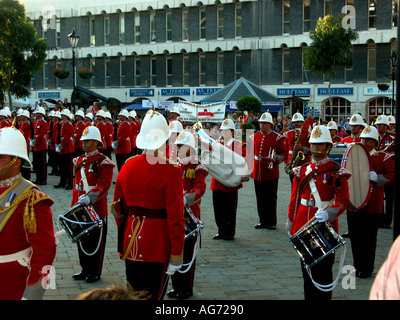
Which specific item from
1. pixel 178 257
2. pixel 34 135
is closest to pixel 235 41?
pixel 34 135

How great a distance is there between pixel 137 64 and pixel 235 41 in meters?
9.67

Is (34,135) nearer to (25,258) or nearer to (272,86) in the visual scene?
(25,258)

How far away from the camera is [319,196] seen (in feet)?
19.3

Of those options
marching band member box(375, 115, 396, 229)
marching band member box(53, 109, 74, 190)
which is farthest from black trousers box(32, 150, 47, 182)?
marching band member box(375, 115, 396, 229)

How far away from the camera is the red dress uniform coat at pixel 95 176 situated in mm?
7043

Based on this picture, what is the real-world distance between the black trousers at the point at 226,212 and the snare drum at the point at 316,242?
4.09 metres

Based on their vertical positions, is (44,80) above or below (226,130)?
above

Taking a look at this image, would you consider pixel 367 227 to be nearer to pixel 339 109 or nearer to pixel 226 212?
pixel 226 212

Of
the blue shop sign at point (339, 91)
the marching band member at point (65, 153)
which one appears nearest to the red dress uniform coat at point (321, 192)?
the marching band member at point (65, 153)

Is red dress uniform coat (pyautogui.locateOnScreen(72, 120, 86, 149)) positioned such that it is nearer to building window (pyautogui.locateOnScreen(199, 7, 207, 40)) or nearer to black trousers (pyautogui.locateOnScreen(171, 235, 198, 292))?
black trousers (pyautogui.locateOnScreen(171, 235, 198, 292))

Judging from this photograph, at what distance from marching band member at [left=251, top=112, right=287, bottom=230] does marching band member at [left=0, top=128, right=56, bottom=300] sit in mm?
7227

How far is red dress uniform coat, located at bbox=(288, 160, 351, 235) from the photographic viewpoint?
583cm

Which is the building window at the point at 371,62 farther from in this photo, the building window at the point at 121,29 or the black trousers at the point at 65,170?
the black trousers at the point at 65,170

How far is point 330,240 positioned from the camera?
18.2 ft
